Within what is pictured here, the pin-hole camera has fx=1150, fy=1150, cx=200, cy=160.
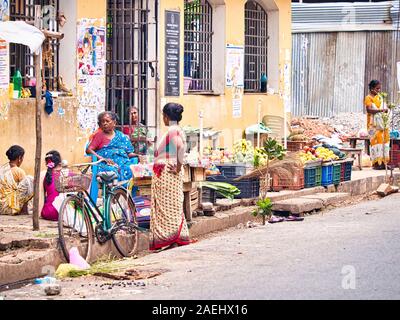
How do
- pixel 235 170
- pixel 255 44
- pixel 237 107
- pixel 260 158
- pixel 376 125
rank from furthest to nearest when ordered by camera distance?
pixel 255 44, pixel 376 125, pixel 237 107, pixel 260 158, pixel 235 170

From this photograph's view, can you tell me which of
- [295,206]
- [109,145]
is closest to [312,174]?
[295,206]

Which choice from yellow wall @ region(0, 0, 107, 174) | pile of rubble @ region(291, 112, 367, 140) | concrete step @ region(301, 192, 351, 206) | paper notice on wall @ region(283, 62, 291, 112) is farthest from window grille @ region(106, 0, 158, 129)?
pile of rubble @ region(291, 112, 367, 140)

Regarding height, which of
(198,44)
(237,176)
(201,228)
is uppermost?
(198,44)

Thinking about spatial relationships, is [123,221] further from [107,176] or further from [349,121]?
[349,121]

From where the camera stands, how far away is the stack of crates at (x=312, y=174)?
18.8m

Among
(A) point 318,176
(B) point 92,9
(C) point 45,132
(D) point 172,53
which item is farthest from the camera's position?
(D) point 172,53

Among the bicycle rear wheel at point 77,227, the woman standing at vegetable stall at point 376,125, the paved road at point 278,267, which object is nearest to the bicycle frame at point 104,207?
the bicycle rear wheel at point 77,227

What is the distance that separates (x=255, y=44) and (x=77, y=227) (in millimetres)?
12161

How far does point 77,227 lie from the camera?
1225cm

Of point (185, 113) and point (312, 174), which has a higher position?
point (185, 113)

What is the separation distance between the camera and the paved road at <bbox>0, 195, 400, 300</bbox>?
31.4 feet

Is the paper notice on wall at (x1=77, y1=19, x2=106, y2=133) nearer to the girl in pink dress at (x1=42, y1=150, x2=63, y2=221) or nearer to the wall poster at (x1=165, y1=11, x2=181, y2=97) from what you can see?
the wall poster at (x1=165, y1=11, x2=181, y2=97)

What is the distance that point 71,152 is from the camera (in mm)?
17172
